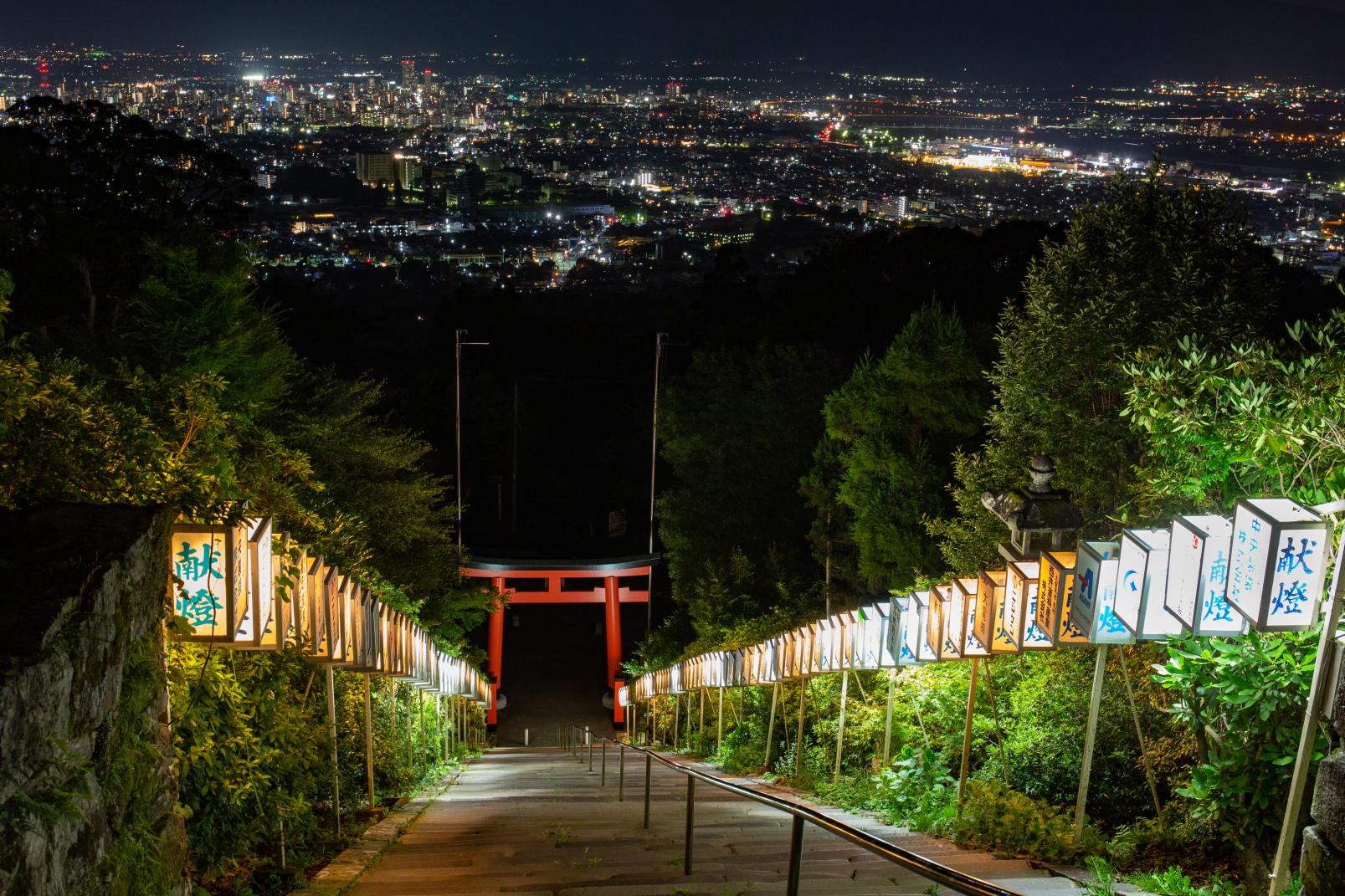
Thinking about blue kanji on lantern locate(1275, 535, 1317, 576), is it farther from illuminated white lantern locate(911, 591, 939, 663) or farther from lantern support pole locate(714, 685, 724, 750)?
lantern support pole locate(714, 685, 724, 750)

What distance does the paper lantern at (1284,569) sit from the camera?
4750mm

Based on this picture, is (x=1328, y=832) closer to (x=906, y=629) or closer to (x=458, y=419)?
(x=906, y=629)

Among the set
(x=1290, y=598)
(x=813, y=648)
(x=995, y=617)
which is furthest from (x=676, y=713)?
Answer: (x=1290, y=598)

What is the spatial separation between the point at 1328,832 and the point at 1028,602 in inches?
131

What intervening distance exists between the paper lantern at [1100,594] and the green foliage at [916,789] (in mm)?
2023

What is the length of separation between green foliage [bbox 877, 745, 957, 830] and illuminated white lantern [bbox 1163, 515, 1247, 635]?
287cm

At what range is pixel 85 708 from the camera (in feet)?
→ 12.9

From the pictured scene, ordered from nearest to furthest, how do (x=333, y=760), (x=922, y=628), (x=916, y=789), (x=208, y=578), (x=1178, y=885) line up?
(x=1178, y=885)
(x=208, y=578)
(x=333, y=760)
(x=916, y=789)
(x=922, y=628)

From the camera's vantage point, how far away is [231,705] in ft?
19.3

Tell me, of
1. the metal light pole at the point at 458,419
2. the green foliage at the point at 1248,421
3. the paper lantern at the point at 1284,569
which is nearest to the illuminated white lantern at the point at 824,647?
the green foliage at the point at 1248,421

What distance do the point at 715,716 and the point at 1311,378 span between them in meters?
12.3

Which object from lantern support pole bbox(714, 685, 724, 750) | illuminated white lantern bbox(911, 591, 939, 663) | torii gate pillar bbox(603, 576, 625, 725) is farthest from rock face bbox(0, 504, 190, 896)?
torii gate pillar bbox(603, 576, 625, 725)

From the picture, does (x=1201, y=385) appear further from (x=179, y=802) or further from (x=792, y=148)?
(x=792, y=148)

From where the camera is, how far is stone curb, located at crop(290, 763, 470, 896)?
5.88m
